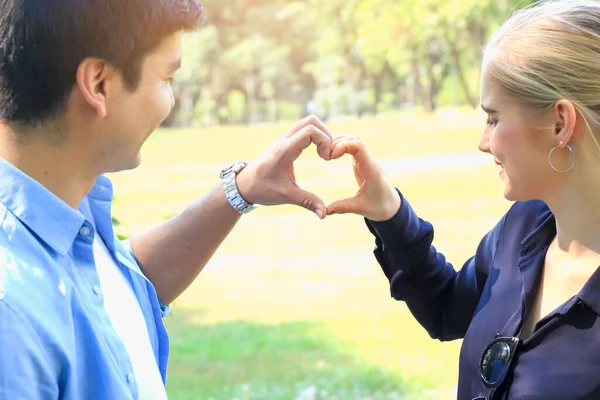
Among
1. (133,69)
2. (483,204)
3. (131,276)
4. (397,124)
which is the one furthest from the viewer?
(397,124)

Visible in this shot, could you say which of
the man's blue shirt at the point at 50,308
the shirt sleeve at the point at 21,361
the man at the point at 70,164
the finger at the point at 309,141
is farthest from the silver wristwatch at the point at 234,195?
the shirt sleeve at the point at 21,361

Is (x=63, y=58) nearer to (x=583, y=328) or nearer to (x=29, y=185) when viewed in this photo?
(x=29, y=185)

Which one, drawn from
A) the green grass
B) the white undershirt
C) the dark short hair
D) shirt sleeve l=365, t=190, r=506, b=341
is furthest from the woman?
the green grass

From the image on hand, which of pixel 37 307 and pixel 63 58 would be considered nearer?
pixel 37 307

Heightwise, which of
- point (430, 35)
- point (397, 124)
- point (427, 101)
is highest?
point (430, 35)

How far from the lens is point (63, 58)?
1.25m

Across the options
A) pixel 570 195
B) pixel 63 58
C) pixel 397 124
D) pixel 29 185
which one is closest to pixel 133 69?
pixel 63 58

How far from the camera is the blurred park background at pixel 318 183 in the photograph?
5027mm

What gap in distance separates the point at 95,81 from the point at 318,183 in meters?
11.7

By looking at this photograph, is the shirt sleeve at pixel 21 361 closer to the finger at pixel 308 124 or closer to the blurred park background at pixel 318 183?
the finger at pixel 308 124

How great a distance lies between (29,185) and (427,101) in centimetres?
2859

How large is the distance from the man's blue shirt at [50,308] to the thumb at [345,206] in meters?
0.75

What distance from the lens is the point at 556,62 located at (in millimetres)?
1703

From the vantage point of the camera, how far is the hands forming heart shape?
1.89m
